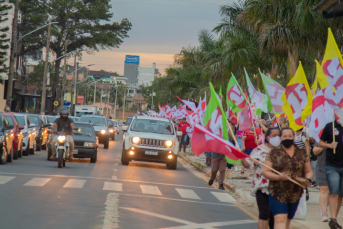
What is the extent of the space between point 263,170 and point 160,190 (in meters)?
7.06

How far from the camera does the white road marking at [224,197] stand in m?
13.2

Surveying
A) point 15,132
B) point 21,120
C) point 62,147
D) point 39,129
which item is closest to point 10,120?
point 15,132

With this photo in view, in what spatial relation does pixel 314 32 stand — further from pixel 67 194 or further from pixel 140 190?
pixel 67 194

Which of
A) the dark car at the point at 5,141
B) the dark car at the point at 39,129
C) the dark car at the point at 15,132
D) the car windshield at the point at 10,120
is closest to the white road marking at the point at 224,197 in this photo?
the dark car at the point at 5,141

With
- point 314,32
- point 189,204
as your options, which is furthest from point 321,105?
point 314,32

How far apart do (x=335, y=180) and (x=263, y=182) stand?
2.46m

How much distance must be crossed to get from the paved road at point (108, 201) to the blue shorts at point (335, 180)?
1.44 m

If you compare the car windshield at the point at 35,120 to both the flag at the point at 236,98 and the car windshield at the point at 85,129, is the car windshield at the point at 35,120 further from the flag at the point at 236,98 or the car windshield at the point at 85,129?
the flag at the point at 236,98

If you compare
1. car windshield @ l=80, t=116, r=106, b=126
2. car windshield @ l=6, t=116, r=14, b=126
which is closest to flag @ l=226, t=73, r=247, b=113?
car windshield @ l=6, t=116, r=14, b=126

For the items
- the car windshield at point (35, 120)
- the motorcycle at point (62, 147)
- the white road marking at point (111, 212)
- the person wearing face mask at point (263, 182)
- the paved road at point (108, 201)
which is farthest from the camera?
the car windshield at point (35, 120)

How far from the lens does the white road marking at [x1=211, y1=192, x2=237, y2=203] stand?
13.2 m

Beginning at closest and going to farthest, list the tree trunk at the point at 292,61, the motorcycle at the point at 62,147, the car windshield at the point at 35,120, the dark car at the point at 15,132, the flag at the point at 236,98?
the flag at the point at 236,98 < the motorcycle at the point at 62,147 < the dark car at the point at 15,132 < the tree trunk at the point at 292,61 < the car windshield at the point at 35,120

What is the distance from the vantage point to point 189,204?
11.8 meters

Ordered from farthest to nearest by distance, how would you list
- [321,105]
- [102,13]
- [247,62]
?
[102,13] → [247,62] → [321,105]
